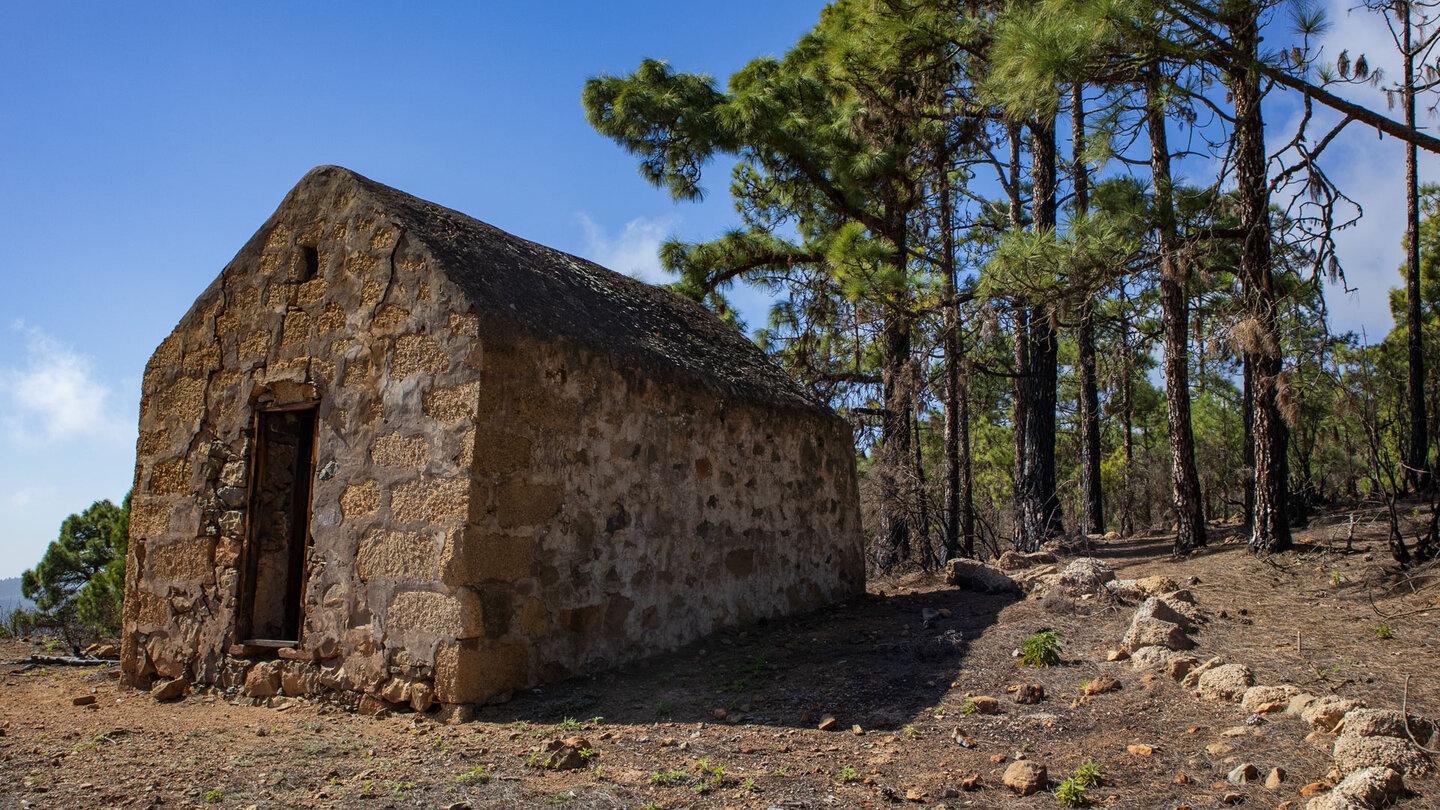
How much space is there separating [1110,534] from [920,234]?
5312 millimetres

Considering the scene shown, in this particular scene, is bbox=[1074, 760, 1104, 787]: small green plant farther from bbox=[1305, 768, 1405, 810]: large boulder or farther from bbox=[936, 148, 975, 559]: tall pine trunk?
bbox=[936, 148, 975, 559]: tall pine trunk

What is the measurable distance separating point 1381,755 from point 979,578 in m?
4.24

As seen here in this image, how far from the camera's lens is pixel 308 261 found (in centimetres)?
585

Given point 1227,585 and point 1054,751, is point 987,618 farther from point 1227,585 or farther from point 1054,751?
point 1054,751

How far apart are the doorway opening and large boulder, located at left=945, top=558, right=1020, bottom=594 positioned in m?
5.18

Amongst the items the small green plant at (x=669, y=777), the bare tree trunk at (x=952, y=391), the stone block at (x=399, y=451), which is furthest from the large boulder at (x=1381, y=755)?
the bare tree trunk at (x=952, y=391)

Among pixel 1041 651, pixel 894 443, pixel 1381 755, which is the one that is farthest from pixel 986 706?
pixel 894 443

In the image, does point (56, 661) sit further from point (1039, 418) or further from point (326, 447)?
point (1039, 418)

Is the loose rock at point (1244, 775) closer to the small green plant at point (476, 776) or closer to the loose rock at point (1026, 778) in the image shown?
the loose rock at point (1026, 778)

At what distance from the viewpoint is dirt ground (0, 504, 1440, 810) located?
3572 mm

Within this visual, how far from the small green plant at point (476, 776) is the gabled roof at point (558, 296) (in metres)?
2.35

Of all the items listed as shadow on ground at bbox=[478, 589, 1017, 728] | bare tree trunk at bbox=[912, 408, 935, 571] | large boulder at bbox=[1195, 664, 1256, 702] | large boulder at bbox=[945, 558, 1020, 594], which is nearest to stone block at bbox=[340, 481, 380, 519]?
shadow on ground at bbox=[478, 589, 1017, 728]

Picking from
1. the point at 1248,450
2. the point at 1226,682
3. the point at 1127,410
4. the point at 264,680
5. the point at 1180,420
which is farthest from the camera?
the point at 1127,410

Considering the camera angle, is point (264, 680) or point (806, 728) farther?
point (264, 680)
